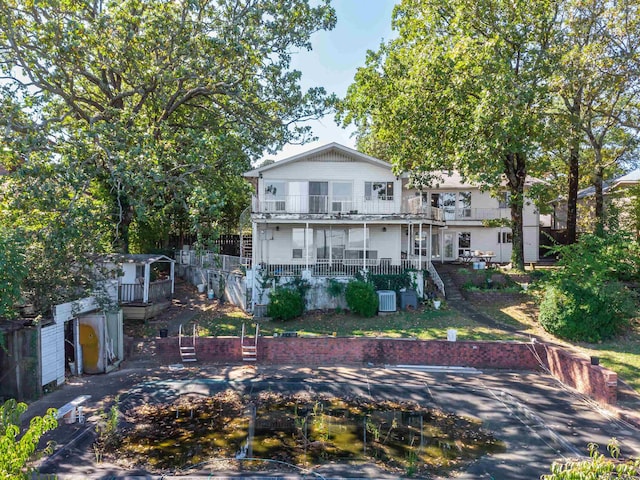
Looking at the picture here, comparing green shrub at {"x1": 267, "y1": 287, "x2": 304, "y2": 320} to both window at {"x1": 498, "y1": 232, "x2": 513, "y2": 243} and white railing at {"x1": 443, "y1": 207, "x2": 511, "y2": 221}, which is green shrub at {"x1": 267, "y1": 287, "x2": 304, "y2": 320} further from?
window at {"x1": 498, "y1": 232, "x2": 513, "y2": 243}

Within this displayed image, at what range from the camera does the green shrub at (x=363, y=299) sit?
17.1 m

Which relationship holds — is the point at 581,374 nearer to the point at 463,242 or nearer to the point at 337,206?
the point at 337,206

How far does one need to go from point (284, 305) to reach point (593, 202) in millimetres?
26015

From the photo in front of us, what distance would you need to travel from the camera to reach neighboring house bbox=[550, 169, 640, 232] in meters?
24.9

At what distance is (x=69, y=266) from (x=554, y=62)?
2133 centimetres

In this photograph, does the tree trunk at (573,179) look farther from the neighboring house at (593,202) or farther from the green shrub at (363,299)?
the green shrub at (363,299)

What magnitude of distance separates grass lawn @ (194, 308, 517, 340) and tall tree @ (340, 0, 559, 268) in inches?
251

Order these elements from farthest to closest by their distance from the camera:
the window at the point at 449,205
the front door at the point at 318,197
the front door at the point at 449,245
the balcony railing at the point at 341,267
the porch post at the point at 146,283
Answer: the front door at the point at 449,245
the window at the point at 449,205
the front door at the point at 318,197
the balcony railing at the point at 341,267
the porch post at the point at 146,283

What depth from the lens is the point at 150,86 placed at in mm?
16734

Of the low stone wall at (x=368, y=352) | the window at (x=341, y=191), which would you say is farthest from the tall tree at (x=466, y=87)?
the low stone wall at (x=368, y=352)

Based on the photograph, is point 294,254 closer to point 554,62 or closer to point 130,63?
point 130,63

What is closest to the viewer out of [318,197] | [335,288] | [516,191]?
[335,288]

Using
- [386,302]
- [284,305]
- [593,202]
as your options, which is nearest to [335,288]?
[386,302]

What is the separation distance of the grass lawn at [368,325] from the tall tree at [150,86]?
508 centimetres
